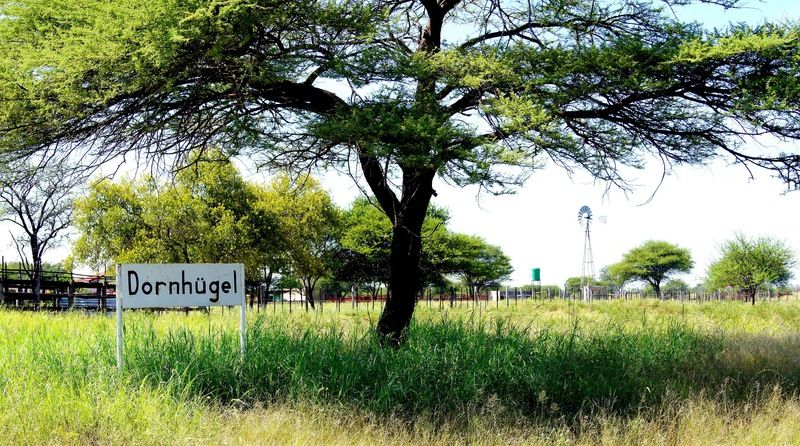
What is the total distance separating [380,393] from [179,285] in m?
2.53

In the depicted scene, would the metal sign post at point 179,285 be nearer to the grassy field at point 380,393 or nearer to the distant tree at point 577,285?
the grassy field at point 380,393

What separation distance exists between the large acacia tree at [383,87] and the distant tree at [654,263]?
2461 inches

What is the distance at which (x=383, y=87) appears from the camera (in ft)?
30.5

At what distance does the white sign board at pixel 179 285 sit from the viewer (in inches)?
311

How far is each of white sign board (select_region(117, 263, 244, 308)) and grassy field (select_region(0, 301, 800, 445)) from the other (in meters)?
0.54

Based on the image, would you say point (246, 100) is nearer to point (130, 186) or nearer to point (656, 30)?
point (656, 30)

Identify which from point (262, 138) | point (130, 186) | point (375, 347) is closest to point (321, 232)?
point (130, 186)

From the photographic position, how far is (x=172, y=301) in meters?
8.02

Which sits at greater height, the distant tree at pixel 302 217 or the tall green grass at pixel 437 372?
the distant tree at pixel 302 217

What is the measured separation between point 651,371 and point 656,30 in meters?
4.76

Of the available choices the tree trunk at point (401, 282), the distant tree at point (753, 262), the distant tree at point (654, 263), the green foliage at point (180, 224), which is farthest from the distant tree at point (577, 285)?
the tree trunk at point (401, 282)

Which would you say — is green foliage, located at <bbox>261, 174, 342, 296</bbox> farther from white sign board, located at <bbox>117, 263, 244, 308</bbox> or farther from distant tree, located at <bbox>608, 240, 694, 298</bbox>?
distant tree, located at <bbox>608, 240, 694, 298</bbox>

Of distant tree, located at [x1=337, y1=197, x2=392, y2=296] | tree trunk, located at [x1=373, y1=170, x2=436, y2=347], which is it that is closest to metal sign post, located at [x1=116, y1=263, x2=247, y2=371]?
tree trunk, located at [x1=373, y1=170, x2=436, y2=347]

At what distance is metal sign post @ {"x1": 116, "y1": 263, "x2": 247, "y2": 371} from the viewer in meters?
7.88
